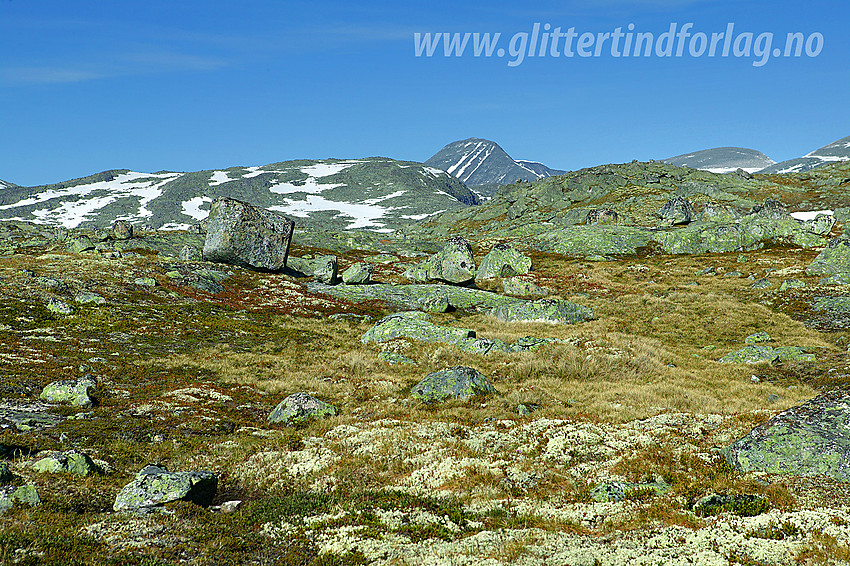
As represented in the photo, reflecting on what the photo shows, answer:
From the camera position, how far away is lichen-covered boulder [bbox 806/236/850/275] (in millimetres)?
49097

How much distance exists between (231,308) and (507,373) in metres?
28.2

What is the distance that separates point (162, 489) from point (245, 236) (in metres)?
49.0

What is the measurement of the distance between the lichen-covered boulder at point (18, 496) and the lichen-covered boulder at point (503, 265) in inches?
2245

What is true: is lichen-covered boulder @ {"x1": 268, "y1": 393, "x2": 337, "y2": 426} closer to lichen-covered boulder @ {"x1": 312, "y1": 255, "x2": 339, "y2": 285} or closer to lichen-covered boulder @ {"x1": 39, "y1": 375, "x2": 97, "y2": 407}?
lichen-covered boulder @ {"x1": 39, "y1": 375, "x2": 97, "y2": 407}

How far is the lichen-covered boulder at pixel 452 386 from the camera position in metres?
24.5

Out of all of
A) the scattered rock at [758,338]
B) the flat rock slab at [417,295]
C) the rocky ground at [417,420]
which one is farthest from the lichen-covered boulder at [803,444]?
the flat rock slab at [417,295]

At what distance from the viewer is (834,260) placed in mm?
50094

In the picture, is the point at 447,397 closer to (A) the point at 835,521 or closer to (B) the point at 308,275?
(A) the point at 835,521

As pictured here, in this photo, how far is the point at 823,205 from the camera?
124 meters

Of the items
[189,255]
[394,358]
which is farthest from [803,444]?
[189,255]

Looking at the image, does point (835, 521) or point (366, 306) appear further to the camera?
point (366, 306)

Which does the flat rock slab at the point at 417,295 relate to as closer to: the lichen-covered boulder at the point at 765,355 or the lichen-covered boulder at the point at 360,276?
the lichen-covered boulder at the point at 360,276

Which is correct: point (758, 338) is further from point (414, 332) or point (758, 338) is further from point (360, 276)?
point (360, 276)

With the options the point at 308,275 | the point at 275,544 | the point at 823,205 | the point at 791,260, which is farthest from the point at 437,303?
the point at 823,205
